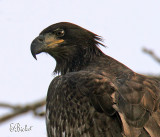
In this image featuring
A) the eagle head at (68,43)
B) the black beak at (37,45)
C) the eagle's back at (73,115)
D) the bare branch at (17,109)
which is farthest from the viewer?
the eagle head at (68,43)

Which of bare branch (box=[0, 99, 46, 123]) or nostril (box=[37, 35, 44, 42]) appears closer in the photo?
bare branch (box=[0, 99, 46, 123])

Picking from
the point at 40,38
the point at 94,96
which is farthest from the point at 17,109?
the point at 40,38

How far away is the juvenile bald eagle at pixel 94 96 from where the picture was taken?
6.61 meters

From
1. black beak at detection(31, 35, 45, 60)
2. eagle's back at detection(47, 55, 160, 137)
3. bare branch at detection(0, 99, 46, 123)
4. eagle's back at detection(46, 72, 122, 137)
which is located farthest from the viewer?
black beak at detection(31, 35, 45, 60)

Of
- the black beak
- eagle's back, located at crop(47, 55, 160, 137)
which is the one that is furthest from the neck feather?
eagle's back, located at crop(47, 55, 160, 137)

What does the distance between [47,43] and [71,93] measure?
64.1 inches

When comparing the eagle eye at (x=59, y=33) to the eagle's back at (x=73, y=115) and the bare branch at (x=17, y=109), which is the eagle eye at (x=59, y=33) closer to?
the eagle's back at (x=73, y=115)

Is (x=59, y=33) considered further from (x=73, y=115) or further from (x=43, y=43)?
(x=73, y=115)

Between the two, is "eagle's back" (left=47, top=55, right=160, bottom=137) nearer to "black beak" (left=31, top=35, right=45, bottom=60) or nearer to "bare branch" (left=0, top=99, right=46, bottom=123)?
"bare branch" (left=0, top=99, right=46, bottom=123)

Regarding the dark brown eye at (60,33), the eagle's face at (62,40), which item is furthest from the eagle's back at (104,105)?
the dark brown eye at (60,33)

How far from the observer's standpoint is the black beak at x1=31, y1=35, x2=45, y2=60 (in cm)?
858

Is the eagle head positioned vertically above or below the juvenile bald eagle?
above

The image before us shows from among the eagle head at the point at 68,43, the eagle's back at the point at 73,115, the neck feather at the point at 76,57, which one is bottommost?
the eagle's back at the point at 73,115

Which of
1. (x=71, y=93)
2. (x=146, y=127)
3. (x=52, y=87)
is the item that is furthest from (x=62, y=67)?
(x=146, y=127)
